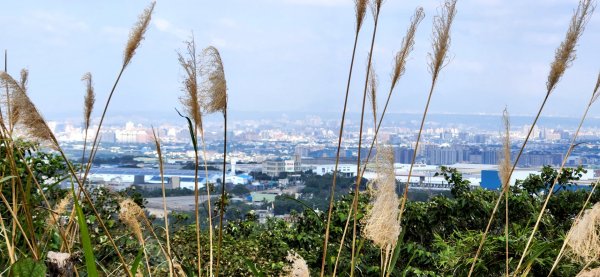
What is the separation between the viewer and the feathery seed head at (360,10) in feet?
6.36

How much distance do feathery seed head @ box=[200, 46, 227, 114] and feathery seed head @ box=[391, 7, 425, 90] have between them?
50 centimetres

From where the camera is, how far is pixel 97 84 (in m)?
2.29

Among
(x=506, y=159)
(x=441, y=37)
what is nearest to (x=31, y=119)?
(x=441, y=37)

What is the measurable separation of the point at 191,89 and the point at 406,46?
0.63 meters

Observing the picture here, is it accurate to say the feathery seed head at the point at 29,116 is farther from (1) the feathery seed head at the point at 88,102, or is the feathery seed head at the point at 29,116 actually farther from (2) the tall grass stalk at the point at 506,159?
(2) the tall grass stalk at the point at 506,159

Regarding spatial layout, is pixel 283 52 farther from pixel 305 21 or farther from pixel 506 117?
pixel 506 117

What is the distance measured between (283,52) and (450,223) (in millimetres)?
1750

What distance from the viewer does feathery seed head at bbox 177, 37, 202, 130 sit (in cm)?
183

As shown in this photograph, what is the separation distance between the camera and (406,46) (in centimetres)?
207

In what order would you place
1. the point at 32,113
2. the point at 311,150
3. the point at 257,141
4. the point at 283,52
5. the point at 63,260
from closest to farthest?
1. the point at 63,260
2. the point at 32,113
3. the point at 283,52
4. the point at 311,150
5. the point at 257,141

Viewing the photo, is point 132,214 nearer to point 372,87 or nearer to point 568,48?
point 372,87

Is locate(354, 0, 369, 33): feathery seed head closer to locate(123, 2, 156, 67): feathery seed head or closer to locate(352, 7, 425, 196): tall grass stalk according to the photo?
locate(352, 7, 425, 196): tall grass stalk

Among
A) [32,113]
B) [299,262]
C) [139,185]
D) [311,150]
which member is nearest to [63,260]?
[32,113]

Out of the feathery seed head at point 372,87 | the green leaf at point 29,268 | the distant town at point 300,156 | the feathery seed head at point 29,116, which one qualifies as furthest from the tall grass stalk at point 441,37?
the distant town at point 300,156
